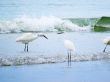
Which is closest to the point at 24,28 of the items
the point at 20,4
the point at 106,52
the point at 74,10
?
the point at 20,4

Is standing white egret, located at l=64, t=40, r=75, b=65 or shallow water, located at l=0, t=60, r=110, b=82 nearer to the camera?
shallow water, located at l=0, t=60, r=110, b=82

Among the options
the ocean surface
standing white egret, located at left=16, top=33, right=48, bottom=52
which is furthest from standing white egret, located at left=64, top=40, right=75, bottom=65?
standing white egret, located at left=16, top=33, right=48, bottom=52

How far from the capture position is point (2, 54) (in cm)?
369

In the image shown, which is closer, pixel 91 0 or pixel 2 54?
pixel 2 54

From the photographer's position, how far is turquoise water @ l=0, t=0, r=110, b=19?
3764 millimetres

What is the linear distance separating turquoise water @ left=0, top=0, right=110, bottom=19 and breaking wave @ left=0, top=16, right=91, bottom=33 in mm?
42

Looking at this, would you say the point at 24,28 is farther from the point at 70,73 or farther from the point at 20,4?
the point at 70,73

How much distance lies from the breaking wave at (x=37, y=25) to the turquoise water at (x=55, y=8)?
0.14ft

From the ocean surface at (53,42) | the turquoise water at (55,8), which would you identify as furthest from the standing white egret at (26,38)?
the turquoise water at (55,8)

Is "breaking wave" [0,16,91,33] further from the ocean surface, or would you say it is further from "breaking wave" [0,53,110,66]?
"breaking wave" [0,53,110,66]

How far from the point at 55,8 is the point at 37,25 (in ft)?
0.78

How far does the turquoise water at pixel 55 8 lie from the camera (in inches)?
148

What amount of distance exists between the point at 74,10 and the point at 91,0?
20cm

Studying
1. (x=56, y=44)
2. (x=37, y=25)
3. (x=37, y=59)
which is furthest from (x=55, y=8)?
(x=37, y=59)
